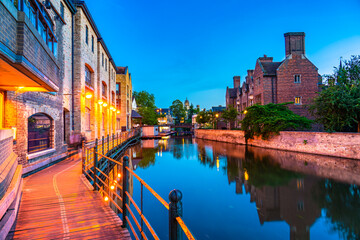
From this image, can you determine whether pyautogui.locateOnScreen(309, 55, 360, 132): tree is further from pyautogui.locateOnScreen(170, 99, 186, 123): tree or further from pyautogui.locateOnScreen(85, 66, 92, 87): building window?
pyautogui.locateOnScreen(170, 99, 186, 123): tree

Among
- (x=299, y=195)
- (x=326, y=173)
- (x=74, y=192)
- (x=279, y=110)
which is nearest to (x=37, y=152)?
(x=74, y=192)

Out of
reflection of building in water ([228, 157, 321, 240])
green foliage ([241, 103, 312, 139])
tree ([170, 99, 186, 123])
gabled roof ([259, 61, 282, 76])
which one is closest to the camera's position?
reflection of building in water ([228, 157, 321, 240])

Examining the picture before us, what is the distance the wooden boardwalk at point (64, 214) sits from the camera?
3611 millimetres

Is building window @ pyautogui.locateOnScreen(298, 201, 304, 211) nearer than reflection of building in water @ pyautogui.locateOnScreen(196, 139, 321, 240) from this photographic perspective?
No

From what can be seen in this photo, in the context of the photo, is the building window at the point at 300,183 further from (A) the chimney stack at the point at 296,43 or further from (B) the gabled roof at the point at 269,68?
(A) the chimney stack at the point at 296,43

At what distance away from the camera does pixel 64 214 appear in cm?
437

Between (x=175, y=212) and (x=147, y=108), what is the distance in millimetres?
49511

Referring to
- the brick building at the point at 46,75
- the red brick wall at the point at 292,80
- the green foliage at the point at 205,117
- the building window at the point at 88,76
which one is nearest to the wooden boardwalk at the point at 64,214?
the brick building at the point at 46,75

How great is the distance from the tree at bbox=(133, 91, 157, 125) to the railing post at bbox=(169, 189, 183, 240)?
159ft

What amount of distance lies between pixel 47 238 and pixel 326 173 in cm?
1445

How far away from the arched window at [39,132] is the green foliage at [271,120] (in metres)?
20.2

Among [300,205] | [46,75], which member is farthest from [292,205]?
[46,75]

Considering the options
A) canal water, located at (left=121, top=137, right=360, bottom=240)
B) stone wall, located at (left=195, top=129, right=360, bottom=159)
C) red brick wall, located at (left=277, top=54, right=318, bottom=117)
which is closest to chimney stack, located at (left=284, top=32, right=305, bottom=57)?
red brick wall, located at (left=277, top=54, right=318, bottom=117)

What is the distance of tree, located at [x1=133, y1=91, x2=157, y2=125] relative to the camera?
49.9m
